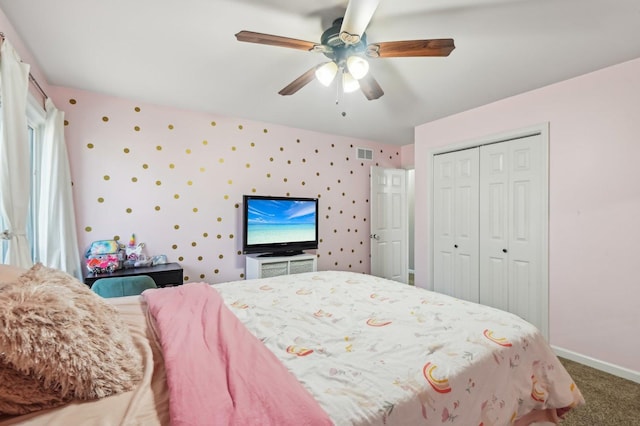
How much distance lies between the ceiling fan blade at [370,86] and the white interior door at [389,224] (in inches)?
88.5

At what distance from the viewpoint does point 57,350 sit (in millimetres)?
757

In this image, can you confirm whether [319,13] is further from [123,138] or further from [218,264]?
[218,264]

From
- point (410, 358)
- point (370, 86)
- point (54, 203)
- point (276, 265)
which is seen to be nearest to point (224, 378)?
point (410, 358)

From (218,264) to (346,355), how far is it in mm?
Answer: 2638

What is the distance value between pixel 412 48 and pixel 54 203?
2878mm

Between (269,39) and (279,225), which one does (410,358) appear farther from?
(279,225)

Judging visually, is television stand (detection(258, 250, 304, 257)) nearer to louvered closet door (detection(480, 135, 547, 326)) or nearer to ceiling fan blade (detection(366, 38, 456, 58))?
louvered closet door (detection(480, 135, 547, 326))

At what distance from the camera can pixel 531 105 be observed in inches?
109

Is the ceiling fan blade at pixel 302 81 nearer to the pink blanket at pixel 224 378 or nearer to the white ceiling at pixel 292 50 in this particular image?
the white ceiling at pixel 292 50

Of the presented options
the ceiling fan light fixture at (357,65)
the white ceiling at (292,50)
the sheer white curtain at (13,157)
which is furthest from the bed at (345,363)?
the white ceiling at (292,50)

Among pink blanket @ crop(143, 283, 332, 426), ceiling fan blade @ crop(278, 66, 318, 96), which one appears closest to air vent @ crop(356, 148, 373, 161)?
ceiling fan blade @ crop(278, 66, 318, 96)

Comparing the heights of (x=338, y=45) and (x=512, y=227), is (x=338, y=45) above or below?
above

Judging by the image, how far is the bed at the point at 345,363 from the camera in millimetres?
772

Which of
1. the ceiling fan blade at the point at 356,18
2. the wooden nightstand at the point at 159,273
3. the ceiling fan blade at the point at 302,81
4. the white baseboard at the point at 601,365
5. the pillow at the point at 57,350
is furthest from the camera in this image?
the wooden nightstand at the point at 159,273
